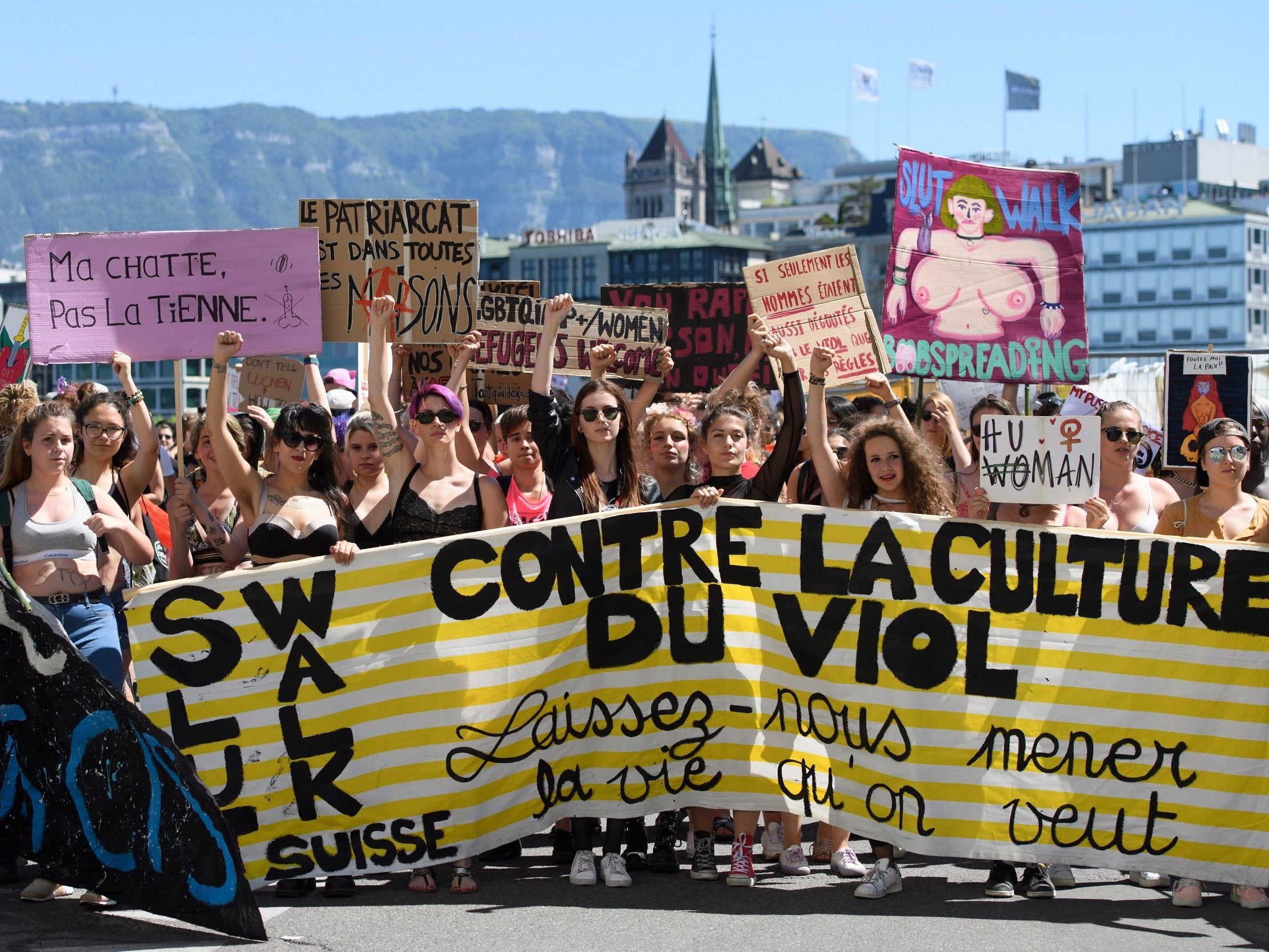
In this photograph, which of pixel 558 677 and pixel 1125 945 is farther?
pixel 558 677

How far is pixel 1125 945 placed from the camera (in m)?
5.58

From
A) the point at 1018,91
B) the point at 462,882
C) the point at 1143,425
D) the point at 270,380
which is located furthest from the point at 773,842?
the point at 1018,91

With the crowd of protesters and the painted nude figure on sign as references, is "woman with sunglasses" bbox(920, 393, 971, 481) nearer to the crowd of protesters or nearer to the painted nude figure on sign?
the painted nude figure on sign

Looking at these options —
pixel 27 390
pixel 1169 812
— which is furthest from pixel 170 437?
pixel 1169 812

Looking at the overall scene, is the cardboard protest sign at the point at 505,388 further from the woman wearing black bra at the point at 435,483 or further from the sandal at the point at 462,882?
the sandal at the point at 462,882

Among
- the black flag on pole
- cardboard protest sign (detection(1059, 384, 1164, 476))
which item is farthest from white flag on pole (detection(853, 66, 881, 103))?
cardboard protest sign (detection(1059, 384, 1164, 476))

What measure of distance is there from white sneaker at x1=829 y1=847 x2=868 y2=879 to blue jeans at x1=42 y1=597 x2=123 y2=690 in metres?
2.85

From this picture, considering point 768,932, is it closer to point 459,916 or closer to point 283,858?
point 459,916

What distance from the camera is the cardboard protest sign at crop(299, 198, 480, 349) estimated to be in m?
8.69

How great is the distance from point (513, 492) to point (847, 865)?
85.5 inches

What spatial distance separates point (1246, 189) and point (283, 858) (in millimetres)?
145564

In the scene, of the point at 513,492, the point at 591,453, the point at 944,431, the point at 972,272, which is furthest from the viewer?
the point at 972,272

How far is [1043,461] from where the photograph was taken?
640cm

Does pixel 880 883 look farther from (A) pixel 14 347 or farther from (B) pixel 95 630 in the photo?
(A) pixel 14 347
